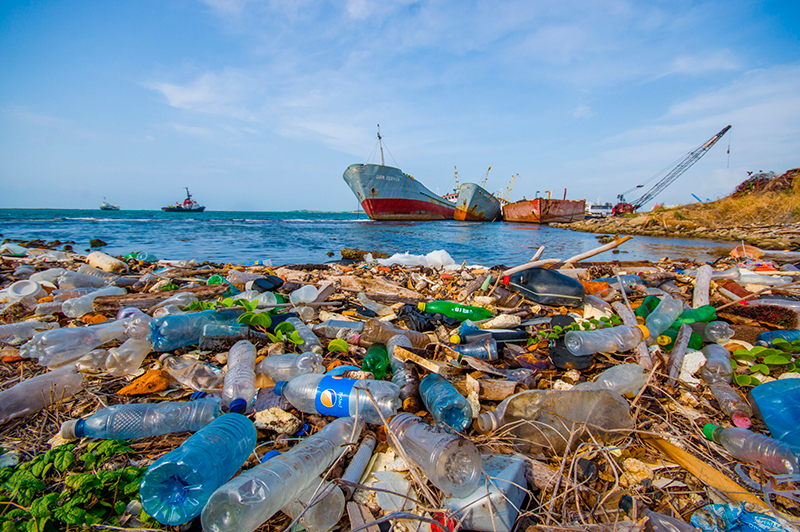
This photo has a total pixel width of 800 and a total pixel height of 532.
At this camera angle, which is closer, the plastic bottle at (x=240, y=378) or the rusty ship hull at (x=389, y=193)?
the plastic bottle at (x=240, y=378)

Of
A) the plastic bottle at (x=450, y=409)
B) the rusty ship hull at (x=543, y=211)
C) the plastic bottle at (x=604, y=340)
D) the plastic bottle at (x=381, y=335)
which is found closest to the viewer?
the plastic bottle at (x=450, y=409)

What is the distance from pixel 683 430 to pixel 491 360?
→ 0.93 m

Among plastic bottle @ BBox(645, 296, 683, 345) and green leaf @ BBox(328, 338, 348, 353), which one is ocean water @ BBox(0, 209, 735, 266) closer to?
plastic bottle @ BBox(645, 296, 683, 345)

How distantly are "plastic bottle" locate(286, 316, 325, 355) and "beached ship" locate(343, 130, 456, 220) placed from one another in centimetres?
2239

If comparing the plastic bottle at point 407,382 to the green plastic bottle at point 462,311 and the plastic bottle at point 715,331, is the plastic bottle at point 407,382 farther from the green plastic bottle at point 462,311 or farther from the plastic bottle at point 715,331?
the plastic bottle at point 715,331

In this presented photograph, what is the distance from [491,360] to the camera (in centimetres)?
196

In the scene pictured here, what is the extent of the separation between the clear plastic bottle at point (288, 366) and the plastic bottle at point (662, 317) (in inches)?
87.5

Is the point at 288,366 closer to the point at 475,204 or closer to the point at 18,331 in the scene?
the point at 18,331

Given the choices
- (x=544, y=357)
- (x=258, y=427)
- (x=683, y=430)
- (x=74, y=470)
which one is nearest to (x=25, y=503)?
(x=74, y=470)

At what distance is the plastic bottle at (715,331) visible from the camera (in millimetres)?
2021

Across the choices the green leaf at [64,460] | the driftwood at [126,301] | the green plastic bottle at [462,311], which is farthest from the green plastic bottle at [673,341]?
the driftwood at [126,301]

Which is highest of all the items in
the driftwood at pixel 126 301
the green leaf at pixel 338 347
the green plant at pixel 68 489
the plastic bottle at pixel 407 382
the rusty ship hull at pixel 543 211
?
the rusty ship hull at pixel 543 211

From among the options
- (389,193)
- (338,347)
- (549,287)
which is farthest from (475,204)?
(338,347)

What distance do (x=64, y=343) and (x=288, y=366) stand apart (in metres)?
1.50
